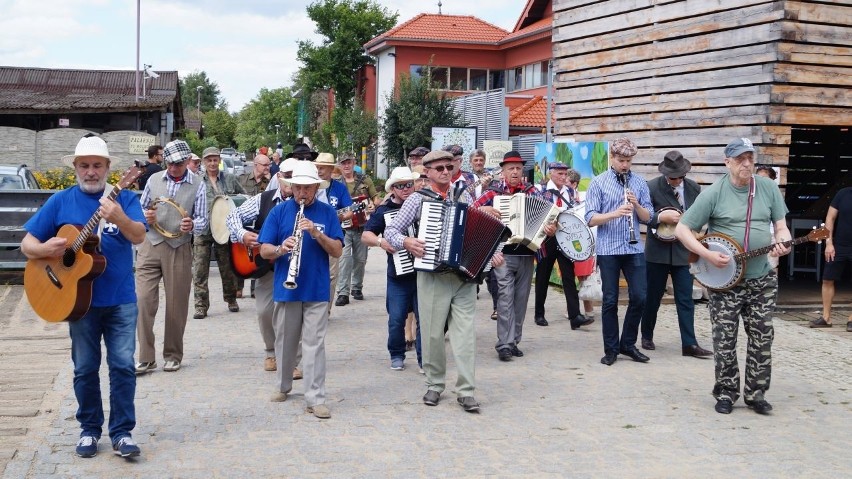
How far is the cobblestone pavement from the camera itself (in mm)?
6047

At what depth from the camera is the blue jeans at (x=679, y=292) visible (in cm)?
962

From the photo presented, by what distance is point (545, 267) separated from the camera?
11.5m

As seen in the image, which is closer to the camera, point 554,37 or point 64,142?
point 554,37

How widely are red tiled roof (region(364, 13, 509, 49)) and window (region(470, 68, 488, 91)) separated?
1708 mm

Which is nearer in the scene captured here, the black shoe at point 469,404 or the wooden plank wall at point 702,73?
the black shoe at point 469,404

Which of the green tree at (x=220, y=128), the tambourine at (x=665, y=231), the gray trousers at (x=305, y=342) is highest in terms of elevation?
the green tree at (x=220, y=128)

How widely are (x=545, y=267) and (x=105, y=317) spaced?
637 cm

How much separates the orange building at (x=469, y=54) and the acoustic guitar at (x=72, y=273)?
36960mm

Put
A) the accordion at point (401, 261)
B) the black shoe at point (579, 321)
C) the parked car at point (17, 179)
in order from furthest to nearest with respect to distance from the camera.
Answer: the parked car at point (17, 179)
the black shoe at point (579, 321)
the accordion at point (401, 261)

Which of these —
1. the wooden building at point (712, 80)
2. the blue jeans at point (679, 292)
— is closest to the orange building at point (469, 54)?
the wooden building at point (712, 80)

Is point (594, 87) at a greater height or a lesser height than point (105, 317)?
greater

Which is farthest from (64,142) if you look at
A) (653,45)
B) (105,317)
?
(105,317)

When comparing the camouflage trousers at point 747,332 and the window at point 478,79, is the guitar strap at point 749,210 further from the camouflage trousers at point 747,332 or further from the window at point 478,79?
the window at point 478,79

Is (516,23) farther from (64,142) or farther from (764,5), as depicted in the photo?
(764,5)
